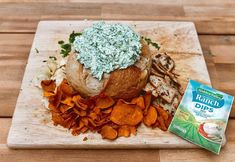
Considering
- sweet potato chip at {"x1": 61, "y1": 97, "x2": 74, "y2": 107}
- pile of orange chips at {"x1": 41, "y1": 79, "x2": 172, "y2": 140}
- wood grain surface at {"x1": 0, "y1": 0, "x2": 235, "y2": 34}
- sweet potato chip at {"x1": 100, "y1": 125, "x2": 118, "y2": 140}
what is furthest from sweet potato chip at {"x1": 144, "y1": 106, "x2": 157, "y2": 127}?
wood grain surface at {"x1": 0, "y1": 0, "x2": 235, "y2": 34}

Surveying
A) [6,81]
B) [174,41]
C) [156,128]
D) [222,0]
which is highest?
[222,0]

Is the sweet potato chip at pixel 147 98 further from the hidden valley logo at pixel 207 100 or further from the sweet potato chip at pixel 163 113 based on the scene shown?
the hidden valley logo at pixel 207 100

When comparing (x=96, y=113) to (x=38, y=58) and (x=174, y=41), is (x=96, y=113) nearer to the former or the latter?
(x=38, y=58)

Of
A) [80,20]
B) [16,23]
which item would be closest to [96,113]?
[80,20]

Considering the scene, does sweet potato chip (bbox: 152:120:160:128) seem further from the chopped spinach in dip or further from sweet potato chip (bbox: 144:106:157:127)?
the chopped spinach in dip

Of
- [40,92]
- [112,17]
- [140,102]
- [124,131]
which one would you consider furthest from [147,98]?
[112,17]

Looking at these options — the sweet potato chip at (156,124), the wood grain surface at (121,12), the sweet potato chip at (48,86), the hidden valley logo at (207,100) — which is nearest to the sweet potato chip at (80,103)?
the sweet potato chip at (48,86)
